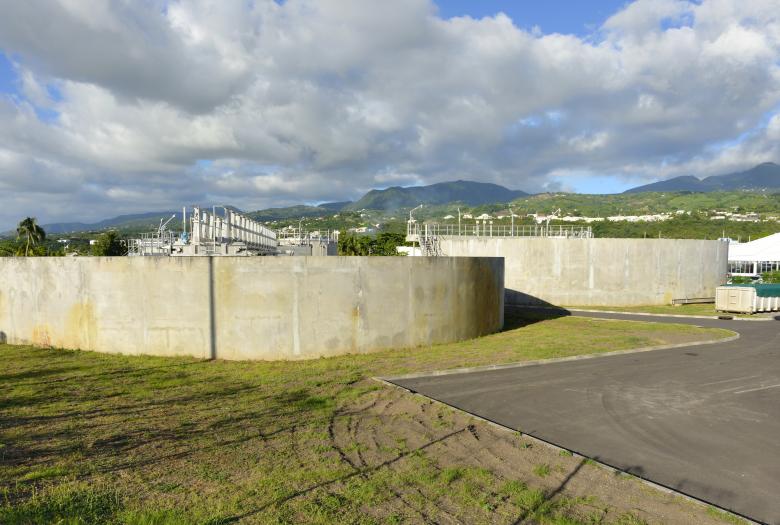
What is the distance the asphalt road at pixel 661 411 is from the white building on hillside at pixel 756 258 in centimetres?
5786

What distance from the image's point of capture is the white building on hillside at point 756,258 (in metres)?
65.1

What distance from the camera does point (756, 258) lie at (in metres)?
66.4

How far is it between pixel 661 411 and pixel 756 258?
69.4 metres

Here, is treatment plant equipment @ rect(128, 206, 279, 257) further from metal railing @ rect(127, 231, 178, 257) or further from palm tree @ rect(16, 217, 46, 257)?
palm tree @ rect(16, 217, 46, 257)

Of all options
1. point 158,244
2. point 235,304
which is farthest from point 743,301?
point 158,244

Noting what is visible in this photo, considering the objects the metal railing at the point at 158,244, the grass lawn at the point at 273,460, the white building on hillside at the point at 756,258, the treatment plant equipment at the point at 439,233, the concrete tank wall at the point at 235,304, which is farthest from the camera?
the white building on hillside at the point at 756,258

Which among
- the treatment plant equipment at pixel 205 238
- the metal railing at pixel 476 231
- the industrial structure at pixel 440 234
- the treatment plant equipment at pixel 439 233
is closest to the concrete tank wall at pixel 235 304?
the treatment plant equipment at pixel 205 238

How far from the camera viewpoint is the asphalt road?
28.9ft

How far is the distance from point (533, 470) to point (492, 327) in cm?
1552

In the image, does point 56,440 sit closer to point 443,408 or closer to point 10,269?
point 443,408

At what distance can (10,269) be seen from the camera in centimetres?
2083

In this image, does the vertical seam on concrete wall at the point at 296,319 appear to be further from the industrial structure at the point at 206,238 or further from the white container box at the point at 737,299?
the white container box at the point at 737,299

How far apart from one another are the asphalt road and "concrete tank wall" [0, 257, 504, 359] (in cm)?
440

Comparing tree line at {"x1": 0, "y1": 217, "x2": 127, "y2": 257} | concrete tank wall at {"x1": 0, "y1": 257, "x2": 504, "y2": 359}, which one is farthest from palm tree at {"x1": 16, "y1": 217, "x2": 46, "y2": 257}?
concrete tank wall at {"x1": 0, "y1": 257, "x2": 504, "y2": 359}
